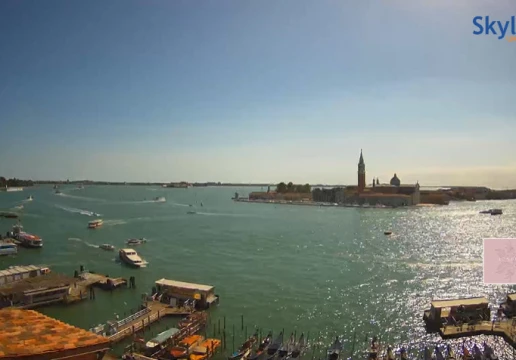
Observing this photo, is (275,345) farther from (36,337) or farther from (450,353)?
(36,337)

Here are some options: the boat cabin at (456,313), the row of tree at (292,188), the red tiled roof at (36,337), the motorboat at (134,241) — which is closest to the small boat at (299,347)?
the boat cabin at (456,313)

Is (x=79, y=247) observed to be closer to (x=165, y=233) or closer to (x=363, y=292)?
(x=165, y=233)

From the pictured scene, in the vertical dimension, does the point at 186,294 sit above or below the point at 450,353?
above

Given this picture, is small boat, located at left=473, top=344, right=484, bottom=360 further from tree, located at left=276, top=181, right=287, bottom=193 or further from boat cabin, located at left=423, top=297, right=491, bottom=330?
tree, located at left=276, top=181, right=287, bottom=193

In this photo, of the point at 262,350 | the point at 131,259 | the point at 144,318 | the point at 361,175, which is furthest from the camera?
the point at 361,175

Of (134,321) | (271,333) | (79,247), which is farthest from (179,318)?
(79,247)

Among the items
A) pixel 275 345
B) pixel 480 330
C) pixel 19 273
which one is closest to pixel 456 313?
pixel 480 330

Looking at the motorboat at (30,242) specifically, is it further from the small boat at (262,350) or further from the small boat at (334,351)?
the small boat at (334,351)
